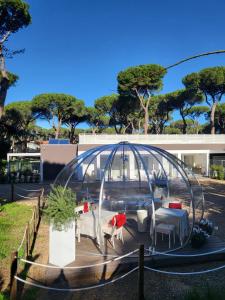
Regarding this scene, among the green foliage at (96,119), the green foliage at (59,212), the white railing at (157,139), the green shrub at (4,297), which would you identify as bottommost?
the green shrub at (4,297)

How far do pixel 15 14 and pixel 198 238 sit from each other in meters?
15.5

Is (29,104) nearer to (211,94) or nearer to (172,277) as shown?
(211,94)

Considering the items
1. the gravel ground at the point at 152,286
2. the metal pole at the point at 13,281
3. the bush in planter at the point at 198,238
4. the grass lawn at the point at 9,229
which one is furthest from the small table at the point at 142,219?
the metal pole at the point at 13,281

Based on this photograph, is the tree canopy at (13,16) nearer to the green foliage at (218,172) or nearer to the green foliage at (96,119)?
the green foliage at (218,172)

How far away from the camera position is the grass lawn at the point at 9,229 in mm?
6438

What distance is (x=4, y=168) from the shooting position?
24219 mm

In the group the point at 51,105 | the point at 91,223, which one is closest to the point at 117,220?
the point at 91,223

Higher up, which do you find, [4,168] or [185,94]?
[185,94]

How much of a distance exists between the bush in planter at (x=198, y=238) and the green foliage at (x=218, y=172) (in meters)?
17.6

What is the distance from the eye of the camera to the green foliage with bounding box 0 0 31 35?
16.3 meters

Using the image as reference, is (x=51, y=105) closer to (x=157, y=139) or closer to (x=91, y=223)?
(x=157, y=139)

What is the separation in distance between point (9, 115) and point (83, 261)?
37.7 meters

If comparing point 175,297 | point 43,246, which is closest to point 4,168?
point 43,246

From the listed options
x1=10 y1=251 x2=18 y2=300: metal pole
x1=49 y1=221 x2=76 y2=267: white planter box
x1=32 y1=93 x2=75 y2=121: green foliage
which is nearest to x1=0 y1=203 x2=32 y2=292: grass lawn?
x1=49 y1=221 x2=76 y2=267: white planter box
